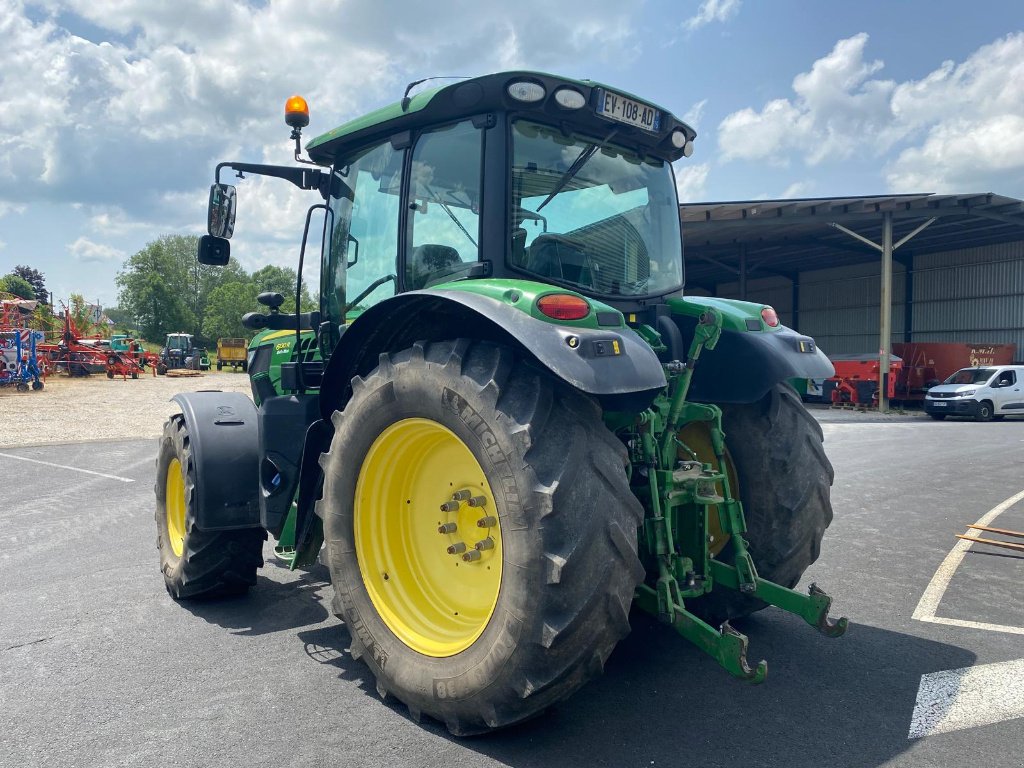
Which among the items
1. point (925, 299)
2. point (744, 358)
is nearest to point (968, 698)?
point (744, 358)

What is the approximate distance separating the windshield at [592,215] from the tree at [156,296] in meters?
78.0

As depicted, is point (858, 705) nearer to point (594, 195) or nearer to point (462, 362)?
point (462, 362)

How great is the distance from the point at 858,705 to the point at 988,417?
2093 cm

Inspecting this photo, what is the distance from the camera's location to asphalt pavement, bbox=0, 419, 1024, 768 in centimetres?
274

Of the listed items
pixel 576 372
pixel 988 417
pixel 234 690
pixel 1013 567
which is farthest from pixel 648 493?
pixel 988 417

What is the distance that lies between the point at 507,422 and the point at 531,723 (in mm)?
1192

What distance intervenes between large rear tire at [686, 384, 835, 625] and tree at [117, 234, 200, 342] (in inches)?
3091

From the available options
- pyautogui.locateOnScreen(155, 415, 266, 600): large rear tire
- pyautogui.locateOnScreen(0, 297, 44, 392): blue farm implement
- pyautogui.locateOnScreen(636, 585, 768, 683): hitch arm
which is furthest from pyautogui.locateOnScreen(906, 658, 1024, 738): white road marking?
pyautogui.locateOnScreen(0, 297, 44, 392): blue farm implement

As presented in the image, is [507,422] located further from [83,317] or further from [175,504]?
[83,317]

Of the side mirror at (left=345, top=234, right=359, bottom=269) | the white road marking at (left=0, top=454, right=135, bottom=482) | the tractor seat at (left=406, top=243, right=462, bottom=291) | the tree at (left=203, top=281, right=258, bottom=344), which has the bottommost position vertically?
the white road marking at (left=0, top=454, right=135, bottom=482)

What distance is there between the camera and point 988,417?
20.6 m

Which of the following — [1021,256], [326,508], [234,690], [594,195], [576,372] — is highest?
[1021,256]

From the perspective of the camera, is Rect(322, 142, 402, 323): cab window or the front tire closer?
Rect(322, 142, 402, 323): cab window

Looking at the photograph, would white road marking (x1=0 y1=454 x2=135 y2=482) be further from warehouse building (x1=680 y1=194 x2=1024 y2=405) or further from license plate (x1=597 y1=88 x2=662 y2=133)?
warehouse building (x1=680 y1=194 x2=1024 y2=405)
